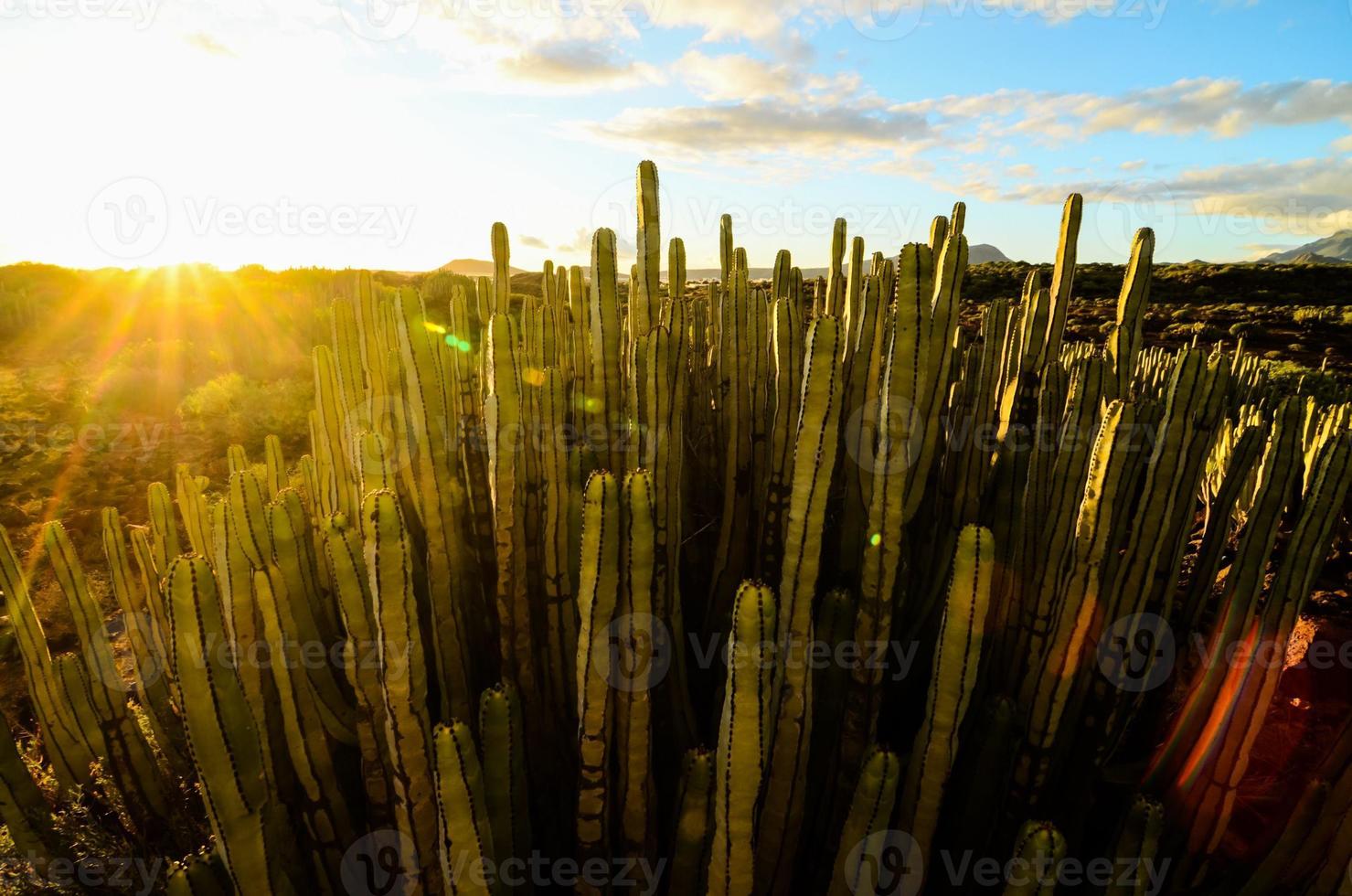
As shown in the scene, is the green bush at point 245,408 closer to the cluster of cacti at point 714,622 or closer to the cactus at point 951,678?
the cluster of cacti at point 714,622

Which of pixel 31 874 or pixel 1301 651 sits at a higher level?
pixel 1301 651

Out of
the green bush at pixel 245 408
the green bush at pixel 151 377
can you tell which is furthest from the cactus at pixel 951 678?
the green bush at pixel 151 377


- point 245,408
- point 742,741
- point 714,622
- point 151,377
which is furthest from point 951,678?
point 151,377

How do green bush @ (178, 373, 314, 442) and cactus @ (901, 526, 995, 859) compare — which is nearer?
cactus @ (901, 526, 995, 859)

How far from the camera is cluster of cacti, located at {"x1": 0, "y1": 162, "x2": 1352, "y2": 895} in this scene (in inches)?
51.7

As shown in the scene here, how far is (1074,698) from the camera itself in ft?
5.68

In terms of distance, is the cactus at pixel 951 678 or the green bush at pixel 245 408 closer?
the cactus at pixel 951 678

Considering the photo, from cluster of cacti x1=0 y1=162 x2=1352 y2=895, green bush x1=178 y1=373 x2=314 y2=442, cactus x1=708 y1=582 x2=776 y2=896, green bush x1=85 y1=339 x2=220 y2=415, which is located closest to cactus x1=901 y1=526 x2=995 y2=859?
cluster of cacti x1=0 y1=162 x2=1352 y2=895

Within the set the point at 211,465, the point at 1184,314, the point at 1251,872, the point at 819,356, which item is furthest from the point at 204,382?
the point at 1184,314

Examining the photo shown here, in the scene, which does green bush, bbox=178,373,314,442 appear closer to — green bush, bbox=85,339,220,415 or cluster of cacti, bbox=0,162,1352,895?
green bush, bbox=85,339,220,415

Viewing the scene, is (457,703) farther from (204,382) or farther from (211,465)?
(204,382)

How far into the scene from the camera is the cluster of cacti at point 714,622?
1313 mm

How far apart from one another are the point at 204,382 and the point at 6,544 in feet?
35.1

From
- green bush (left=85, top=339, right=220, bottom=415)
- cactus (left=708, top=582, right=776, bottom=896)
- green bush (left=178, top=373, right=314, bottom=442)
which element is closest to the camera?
cactus (left=708, top=582, right=776, bottom=896)
